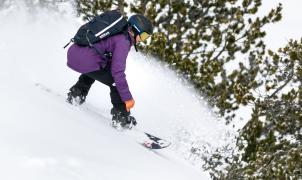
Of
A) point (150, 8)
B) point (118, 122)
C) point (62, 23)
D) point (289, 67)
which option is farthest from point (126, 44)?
point (62, 23)

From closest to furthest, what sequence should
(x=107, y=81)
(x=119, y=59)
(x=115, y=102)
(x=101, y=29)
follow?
(x=119, y=59)
(x=101, y=29)
(x=107, y=81)
(x=115, y=102)

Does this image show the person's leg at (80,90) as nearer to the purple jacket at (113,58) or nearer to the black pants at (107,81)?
the black pants at (107,81)

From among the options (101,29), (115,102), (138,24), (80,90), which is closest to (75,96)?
(80,90)

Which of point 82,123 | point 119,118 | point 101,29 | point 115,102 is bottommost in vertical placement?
point 82,123

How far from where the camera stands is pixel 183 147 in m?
8.25

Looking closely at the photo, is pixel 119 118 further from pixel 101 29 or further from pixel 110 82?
pixel 101 29

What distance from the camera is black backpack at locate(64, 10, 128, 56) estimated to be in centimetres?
633

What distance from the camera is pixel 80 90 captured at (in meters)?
7.11

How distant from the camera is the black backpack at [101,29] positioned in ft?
20.8

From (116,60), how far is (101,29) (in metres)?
0.45

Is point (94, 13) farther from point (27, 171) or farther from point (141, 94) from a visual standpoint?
point (27, 171)

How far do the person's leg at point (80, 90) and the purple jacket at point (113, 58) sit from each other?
1.64 ft

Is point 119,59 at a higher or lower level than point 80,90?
lower

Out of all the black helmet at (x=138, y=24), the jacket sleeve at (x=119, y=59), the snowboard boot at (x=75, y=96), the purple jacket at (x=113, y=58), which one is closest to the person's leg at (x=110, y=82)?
the purple jacket at (x=113, y=58)
